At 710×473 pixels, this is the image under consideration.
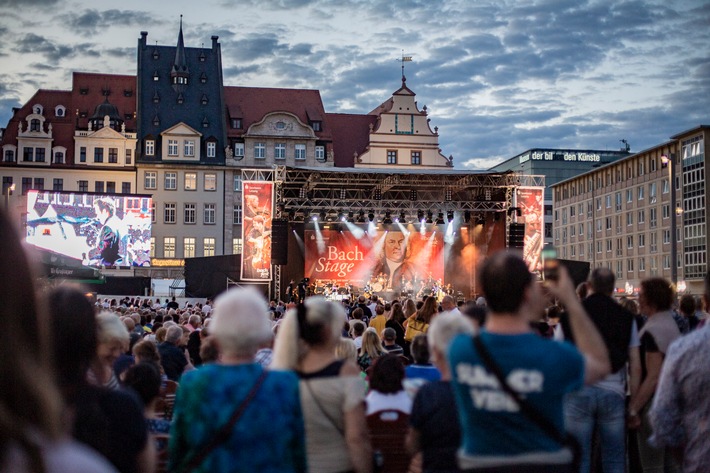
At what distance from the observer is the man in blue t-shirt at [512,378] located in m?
3.36

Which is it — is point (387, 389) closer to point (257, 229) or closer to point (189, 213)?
point (257, 229)

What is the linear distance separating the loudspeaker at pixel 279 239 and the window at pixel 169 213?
30.8 m

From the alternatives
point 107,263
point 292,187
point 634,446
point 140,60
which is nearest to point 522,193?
point 292,187

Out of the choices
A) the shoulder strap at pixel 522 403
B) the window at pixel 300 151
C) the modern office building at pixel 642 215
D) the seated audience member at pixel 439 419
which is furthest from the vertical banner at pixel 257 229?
the modern office building at pixel 642 215

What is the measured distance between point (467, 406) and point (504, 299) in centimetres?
45

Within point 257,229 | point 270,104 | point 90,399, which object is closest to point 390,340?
point 90,399

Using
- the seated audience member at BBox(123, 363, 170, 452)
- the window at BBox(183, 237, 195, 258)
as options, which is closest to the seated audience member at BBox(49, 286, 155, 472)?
the seated audience member at BBox(123, 363, 170, 452)

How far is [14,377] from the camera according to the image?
154 cm

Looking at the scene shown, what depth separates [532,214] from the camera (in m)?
33.8

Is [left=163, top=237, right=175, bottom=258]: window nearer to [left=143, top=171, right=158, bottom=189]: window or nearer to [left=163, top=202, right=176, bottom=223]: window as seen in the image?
[left=163, top=202, right=176, bottom=223]: window

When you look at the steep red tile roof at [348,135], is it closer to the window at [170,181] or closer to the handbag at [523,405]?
the window at [170,181]

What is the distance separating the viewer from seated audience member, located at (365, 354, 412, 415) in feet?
18.6

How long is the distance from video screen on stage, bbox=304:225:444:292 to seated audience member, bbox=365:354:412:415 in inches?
1326

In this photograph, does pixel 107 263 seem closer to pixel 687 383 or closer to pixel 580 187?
pixel 687 383
